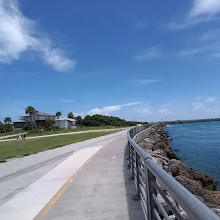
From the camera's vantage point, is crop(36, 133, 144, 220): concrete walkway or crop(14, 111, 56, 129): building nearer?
crop(36, 133, 144, 220): concrete walkway

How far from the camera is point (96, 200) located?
7.29 metres

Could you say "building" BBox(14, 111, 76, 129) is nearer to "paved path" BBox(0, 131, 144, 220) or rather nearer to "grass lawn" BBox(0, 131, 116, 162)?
"grass lawn" BBox(0, 131, 116, 162)

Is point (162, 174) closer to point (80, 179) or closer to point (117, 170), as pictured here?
point (80, 179)

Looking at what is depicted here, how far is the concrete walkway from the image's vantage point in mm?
6188

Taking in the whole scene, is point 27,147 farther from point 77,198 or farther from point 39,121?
point 39,121

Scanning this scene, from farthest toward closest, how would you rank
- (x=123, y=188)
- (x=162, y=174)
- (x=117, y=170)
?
(x=117, y=170)
(x=123, y=188)
(x=162, y=174)

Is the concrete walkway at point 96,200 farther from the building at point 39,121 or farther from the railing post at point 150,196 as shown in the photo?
the building at point 39,121

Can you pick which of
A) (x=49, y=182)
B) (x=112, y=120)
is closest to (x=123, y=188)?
(x=49, y=182)

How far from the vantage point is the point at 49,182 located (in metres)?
9.85

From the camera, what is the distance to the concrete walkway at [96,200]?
20.3 feet

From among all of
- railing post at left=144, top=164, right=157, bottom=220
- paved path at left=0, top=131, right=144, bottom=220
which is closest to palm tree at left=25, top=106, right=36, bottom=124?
paved path at left=0, top=131, right=144, bottom=220

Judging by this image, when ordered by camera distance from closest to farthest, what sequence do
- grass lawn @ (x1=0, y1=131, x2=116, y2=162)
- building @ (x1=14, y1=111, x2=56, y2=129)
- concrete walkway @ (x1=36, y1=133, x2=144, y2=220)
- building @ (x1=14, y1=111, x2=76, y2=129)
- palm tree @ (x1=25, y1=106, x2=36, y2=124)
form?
concrete walkway @ (x1=36, y1=133, x2=144, y2=220) → grass lawn @ (x1=0, y1=131, x2=116, y2=162) → palm tree @ (x1=25, y1=106, x2=36, y2=124) → building @ (x1=14, y1=111, x2=56, y2=129) → building @ (x1=14, y1=111, x2=76, y2=129)

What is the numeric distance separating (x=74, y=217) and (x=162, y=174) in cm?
324

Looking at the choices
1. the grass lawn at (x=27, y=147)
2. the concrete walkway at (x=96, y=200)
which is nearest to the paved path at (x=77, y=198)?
the concrete walkway at (x=96, y=200)
